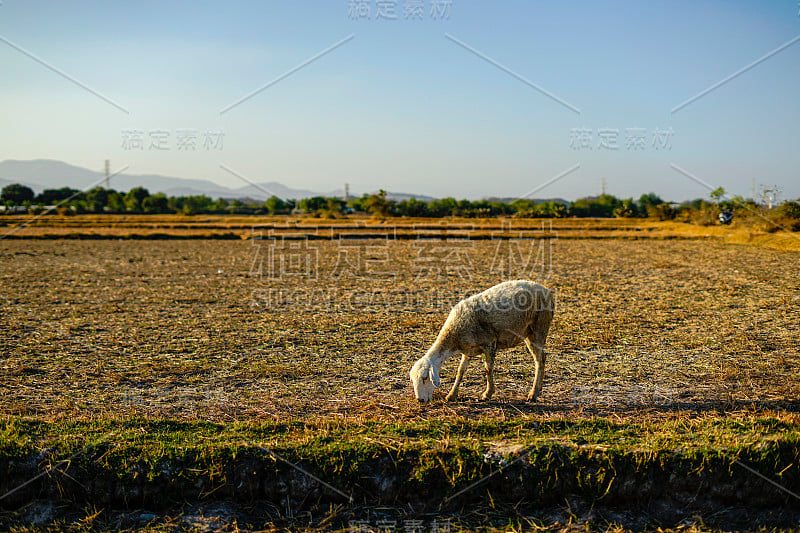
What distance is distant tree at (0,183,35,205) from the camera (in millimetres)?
135750

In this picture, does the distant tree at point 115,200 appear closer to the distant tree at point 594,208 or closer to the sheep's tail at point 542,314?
the distant tree at point 594,208

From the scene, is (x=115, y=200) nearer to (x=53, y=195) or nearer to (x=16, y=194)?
(x=53, y=195)

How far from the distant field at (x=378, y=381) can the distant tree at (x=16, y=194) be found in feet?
467

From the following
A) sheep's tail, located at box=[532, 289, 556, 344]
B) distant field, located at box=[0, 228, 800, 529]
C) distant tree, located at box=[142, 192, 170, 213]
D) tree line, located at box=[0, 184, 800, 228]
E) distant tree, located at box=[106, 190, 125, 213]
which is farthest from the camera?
distant tree, located at box=[106, 190, 125, 213]

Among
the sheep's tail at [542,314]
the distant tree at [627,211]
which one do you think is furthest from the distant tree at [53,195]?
the sheep's tail at [542,314]

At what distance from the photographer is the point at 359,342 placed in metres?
11.9

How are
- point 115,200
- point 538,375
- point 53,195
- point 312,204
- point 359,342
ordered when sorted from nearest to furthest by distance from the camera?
point 538,375
point 359,342
point 312,204
point 115,200
point 53,195

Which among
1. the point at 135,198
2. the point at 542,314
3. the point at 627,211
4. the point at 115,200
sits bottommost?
the point at 542,314

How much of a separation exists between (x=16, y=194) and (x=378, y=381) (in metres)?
172

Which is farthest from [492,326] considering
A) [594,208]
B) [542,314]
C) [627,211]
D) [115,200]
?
[115,200]

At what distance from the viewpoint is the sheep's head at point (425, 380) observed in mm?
7539

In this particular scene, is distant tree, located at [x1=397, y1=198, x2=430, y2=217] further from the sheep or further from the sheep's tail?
the sheep

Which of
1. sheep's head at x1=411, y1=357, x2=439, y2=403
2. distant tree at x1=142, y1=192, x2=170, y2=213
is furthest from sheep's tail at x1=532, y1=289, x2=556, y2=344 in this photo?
distant tree at x1=142, y1=192, x2=170, y2=213

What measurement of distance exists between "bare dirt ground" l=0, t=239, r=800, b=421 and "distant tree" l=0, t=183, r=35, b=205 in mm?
137155
